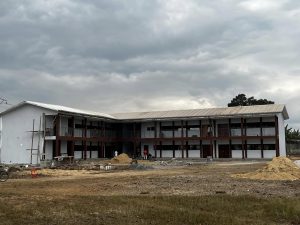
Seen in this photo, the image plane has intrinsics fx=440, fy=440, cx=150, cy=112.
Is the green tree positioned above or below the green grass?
above

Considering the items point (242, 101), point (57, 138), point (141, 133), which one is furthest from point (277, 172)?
point (242, 101)

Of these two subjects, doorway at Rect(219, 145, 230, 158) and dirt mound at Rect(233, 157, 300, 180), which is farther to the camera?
doorway at Rect(219, 145, 230, 158)

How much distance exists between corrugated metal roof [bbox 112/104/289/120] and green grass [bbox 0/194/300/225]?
36799mm

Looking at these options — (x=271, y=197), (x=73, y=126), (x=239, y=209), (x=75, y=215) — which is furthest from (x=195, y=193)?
(x=73, y=126)

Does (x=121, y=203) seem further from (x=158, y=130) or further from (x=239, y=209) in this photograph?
(x=158, y=130)

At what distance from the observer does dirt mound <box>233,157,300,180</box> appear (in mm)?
25323

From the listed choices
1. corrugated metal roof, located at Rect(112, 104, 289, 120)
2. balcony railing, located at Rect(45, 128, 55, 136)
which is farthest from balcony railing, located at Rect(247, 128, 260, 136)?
balcony railing, located at Rect(45, 128, 55, 136)

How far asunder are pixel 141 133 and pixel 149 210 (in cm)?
4735

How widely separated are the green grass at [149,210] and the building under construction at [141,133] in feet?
103

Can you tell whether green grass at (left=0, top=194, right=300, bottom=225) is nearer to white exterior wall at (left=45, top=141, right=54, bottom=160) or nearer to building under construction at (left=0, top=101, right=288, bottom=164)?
building under construction at (left=0, top=101, right=288, bottom=164)

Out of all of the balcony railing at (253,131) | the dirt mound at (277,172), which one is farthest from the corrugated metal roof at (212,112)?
the dirt mound at (277,172)

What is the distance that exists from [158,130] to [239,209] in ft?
149

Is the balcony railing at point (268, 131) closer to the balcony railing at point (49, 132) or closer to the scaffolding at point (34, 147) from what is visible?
the balcony railing at point (49, 132)

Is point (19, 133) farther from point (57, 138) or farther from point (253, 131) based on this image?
point (253, 131)
